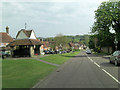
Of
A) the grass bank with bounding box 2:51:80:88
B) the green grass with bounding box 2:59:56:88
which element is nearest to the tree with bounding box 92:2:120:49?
the grass bank with bounding box 2:51:80:88

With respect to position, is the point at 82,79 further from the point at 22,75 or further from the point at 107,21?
the point at 107,21

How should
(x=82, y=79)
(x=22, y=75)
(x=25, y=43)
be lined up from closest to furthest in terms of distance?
(x=82, y=79), (x=22, y=75), (x=25, y=43)

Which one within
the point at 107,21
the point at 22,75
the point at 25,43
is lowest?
the point at 22,75

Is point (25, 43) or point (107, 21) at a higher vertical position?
point (107, 21)

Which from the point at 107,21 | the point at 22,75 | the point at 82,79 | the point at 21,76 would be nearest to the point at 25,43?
the point at 107,21

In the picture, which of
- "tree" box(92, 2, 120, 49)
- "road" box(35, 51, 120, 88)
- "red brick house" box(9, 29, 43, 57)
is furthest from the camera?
"tree" box(92, 2, 120, 49)

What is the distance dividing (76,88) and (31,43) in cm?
2564

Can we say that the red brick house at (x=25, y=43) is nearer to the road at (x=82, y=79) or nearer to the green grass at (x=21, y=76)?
the green grass at (x=21, y=76)

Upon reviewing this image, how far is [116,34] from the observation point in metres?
37.5

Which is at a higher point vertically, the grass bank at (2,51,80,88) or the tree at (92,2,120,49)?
the tree at (92,2,120,49)

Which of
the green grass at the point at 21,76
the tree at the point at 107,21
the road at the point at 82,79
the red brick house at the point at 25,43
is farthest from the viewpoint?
the tree at the point at 107,21

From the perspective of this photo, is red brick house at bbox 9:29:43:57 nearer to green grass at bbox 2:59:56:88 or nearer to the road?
green grass at bbox 2:59:56:88

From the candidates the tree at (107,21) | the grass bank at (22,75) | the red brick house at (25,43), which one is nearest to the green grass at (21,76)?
the grass bank at (22,75)

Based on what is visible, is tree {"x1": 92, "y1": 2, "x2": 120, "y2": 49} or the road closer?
the road
